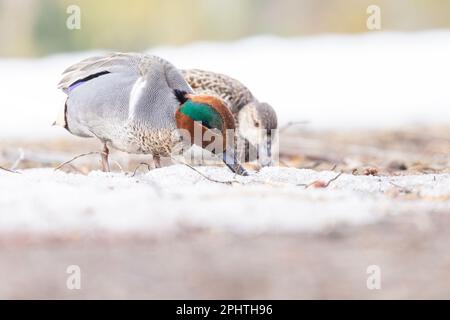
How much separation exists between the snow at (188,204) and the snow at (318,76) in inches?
217

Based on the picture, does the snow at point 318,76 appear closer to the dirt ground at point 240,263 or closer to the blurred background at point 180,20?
the blurred background at point 180,20

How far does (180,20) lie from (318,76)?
203cm

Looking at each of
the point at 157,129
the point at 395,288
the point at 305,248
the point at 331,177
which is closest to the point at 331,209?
the point at 305,248

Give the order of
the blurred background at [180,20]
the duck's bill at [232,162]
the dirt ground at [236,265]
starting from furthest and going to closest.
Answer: the blurred background at [180,20] < the duck's bill at [232,162] < the dirt ground at [236,265]

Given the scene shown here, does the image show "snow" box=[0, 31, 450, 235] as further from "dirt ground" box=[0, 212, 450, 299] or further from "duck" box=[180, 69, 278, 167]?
"duck" box=[180, 69, 278, 167]

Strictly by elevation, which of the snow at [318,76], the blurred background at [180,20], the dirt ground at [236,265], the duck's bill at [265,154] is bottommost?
the snow at [318,76]

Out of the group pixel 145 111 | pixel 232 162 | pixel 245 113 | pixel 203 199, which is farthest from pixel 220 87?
pixel 203 199

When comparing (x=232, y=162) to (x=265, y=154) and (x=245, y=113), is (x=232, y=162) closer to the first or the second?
(x=265, y=154)

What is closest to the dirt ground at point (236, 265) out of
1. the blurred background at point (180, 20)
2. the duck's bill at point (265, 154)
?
the duck's bill at point (265, 154)

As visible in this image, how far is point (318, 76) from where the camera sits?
12.6m

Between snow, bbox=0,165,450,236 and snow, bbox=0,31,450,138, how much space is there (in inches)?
217

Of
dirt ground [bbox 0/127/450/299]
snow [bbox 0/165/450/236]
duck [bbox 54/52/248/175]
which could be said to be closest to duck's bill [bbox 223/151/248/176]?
duck [bbox 54/52/248/175]

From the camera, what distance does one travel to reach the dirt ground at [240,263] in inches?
125

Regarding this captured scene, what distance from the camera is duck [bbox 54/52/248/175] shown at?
5188 millimetres
